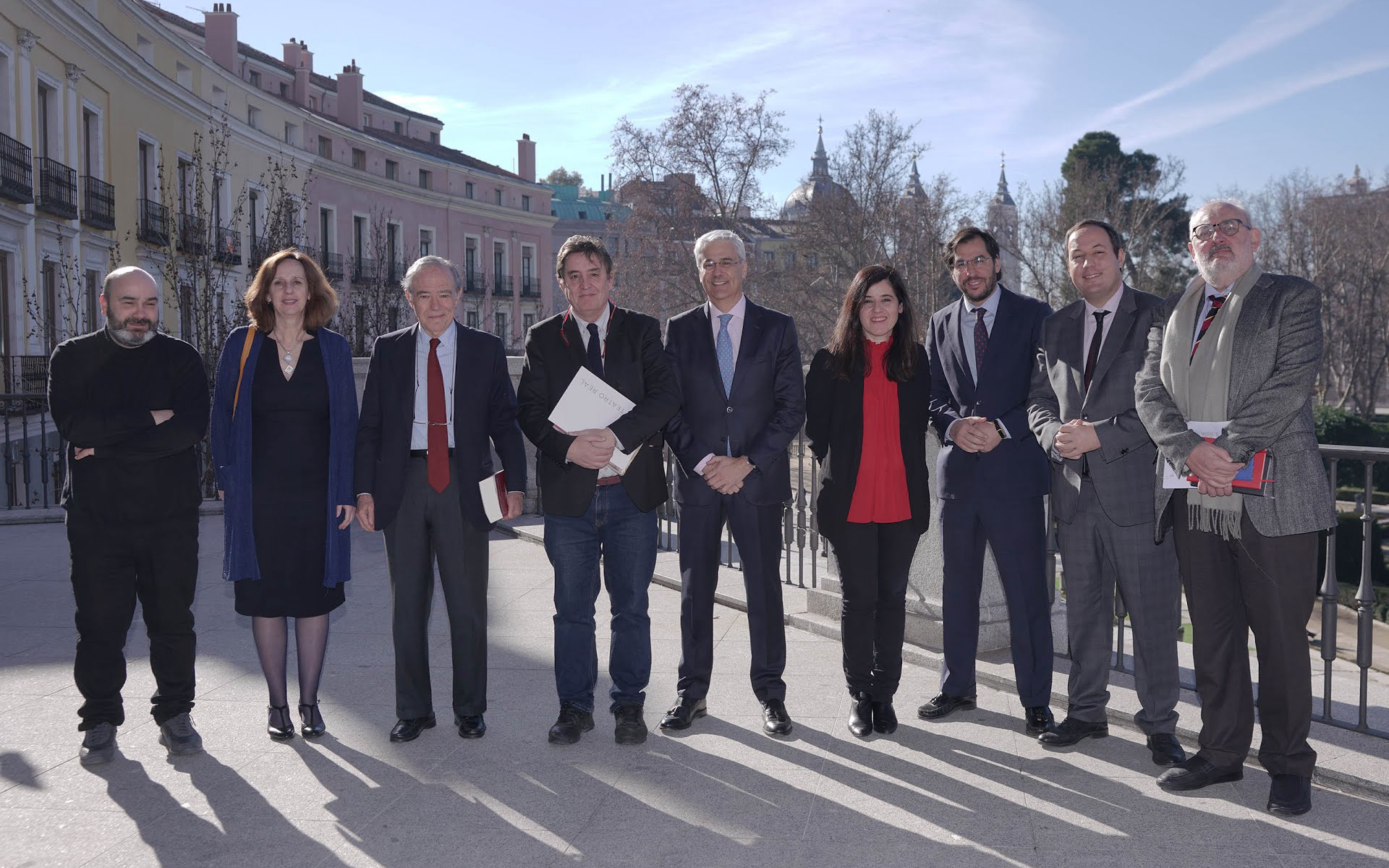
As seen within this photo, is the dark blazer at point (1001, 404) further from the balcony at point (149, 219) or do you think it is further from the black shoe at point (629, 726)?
the balcony at point (149, 219)

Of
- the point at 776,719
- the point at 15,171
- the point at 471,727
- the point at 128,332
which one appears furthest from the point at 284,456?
the point at 15,171

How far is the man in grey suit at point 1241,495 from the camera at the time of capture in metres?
3.52

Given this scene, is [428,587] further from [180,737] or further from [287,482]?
[180,737]

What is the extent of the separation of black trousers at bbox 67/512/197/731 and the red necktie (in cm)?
96

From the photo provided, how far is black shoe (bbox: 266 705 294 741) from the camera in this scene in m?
4.26

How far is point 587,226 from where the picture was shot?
65438mm

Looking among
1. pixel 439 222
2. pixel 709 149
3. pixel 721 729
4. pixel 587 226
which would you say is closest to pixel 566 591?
pixel 721 729

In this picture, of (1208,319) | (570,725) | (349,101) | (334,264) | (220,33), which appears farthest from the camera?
(349,101)

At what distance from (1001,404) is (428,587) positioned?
2347mm

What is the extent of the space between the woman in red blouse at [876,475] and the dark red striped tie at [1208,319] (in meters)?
1.03

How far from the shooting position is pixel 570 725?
4.25 meters

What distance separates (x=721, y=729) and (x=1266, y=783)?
6.30ft

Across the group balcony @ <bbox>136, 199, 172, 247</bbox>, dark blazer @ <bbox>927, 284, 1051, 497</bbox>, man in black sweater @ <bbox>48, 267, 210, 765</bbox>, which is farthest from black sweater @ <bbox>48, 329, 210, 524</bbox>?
balcony @ <bbox>136, 199, 172, 247</bbox>

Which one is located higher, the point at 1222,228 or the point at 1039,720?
the point at 1222,228
